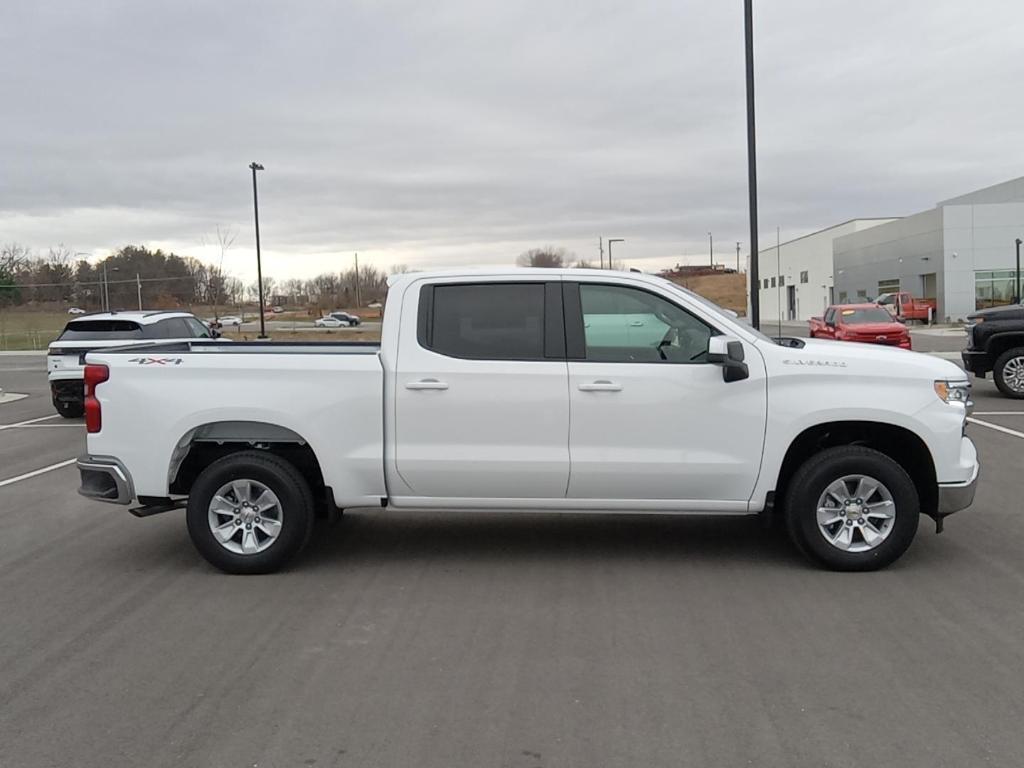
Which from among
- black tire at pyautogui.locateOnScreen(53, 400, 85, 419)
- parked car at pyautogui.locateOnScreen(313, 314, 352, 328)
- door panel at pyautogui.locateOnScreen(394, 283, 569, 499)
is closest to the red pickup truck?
black tire at pyautogui.locateOnScreen(53, 400, 85, 419)

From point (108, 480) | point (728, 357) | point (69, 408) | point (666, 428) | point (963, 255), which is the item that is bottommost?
point (69, 408)

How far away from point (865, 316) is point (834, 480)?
21.9 metres

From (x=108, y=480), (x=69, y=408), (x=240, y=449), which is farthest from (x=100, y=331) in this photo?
(x=240, y=449)

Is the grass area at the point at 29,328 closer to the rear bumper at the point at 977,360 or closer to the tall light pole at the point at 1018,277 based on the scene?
the rear bumper at the point at 977,360

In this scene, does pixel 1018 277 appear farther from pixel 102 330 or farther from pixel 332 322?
pixel 102 330

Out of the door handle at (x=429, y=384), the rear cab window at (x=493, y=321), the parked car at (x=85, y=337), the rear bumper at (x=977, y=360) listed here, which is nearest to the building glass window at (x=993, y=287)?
the rear bumper at (x=977, y=360)

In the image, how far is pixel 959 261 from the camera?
56.0 meters

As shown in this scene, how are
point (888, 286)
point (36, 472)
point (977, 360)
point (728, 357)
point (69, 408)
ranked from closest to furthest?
point (728, 357) < point (36, 472) < point (977, 360) < point (69, 408) < point (888, 286)

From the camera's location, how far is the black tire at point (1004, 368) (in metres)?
15.8

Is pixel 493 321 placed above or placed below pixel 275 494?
above

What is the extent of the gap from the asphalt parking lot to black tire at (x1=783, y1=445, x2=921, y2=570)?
0.46ft

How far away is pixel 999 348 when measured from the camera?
1588cm

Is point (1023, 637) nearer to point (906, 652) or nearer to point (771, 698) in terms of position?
point (906, 652)

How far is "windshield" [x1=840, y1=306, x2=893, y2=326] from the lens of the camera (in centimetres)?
2636
